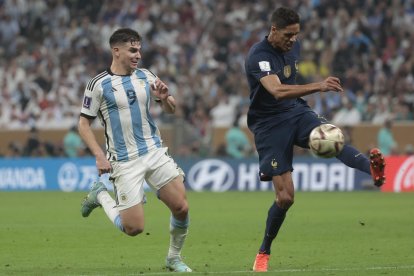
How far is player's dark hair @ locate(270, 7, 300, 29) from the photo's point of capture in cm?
980

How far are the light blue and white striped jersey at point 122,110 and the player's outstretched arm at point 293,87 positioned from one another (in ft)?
3.74

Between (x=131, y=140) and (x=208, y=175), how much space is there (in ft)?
49.9

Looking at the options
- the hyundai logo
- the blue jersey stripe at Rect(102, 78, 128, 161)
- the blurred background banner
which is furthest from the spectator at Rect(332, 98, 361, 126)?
the blue jersey stripe at Rect(102, 78, 128, 161)

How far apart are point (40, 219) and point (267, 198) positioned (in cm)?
634

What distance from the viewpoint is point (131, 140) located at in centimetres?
982

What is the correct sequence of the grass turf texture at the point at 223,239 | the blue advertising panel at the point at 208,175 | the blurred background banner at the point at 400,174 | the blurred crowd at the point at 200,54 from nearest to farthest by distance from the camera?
the grass turf texture at the point at 223,239 → the blurred background banner at the point at 400,174 → the blue advertising panel at the point at 208,175 → the blurred crowd at the point at 200,54

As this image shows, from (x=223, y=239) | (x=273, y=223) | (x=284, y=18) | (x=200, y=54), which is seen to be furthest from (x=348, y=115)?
(x=284, y=18)

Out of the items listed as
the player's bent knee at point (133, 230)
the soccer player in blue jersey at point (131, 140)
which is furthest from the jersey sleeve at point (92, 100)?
the player's bent knee at point (133, 230)

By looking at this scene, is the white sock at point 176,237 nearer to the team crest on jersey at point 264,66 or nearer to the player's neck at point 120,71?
the player's neck at point 120,71

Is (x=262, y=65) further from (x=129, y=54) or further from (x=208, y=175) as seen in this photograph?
Result: (x=208, y=175)

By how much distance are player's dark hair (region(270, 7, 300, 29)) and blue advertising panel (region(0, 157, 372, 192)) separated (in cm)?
1412

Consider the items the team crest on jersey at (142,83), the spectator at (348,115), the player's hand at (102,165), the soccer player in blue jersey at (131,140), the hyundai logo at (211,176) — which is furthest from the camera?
the spectator at (348,115)

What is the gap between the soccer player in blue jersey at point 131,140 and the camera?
32.1 ft

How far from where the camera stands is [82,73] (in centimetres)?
2941
